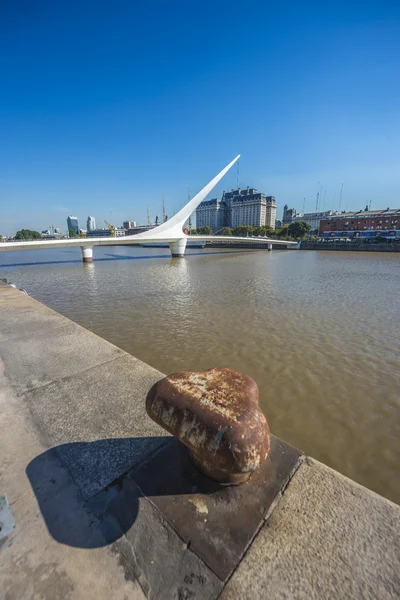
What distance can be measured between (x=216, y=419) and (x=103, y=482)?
3.29ft

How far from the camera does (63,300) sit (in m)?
13.0

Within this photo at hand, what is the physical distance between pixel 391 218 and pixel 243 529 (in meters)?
100.0

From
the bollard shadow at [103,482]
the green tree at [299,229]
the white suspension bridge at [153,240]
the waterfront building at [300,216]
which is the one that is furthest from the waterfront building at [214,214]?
the bollard shadow at [103,482]

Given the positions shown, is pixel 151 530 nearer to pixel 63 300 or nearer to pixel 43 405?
pixel 43 405


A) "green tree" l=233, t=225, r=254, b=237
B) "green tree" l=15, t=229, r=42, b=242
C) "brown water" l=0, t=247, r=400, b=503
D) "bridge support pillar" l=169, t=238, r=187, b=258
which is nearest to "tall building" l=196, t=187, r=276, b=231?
"green tree" l=233, t=225, r=254, b=237

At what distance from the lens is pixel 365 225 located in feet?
277

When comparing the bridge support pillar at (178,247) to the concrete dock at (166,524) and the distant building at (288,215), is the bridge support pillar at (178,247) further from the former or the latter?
the distant building at (288,215)

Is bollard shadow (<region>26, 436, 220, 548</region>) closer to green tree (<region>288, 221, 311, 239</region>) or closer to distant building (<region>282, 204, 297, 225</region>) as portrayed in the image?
green tree (<region>288, 221, 311, 239</region>)

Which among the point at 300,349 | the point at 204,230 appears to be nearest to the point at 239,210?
the point at 204,230

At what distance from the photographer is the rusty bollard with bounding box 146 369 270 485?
1292 millimetres

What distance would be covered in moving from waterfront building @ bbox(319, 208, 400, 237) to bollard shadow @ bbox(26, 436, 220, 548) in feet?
315

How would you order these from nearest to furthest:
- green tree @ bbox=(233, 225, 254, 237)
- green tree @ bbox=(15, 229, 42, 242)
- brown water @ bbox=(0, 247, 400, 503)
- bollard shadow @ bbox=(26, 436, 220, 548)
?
bollard shadow @ bbox=(26, 436, 220, 548) < brown water @ bbox=(0, 247, 400, 503) < green tree @ bbox=(233, 225, 254, 237) < green tree @ bbox=(15, 229, 42, 242)

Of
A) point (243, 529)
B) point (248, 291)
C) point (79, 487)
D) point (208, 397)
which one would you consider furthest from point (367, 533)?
point (248, 291)

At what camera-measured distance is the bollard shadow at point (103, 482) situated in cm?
143
